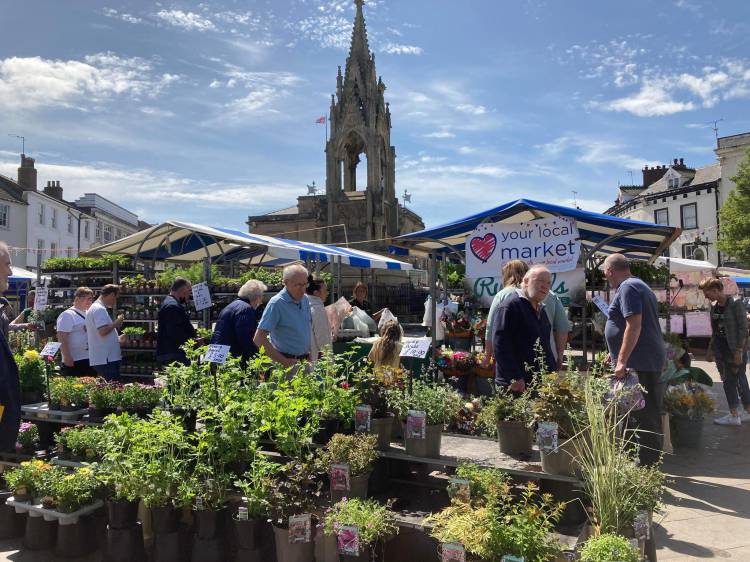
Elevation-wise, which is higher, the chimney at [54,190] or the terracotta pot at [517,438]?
the chimney at [54,190]

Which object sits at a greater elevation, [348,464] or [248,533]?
[348,464]

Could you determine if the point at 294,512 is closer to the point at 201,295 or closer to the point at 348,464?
the point at 348,464

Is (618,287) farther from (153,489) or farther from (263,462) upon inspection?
(153,489)

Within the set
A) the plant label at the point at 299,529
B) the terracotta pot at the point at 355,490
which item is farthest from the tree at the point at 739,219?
the plant label at the point at 299,529

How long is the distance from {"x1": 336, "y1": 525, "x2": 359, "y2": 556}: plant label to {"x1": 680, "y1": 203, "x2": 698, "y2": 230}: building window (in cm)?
3699

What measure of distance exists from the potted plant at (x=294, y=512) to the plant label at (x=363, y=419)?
39 cm

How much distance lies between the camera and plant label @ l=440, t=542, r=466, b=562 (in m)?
2.56

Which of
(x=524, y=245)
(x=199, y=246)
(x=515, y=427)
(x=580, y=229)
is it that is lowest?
(x=515, y=427)

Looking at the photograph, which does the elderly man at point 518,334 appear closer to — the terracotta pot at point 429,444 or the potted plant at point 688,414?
the terracotta pot at point 429,444

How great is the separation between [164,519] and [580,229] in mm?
6377

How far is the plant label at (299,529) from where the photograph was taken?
298cm

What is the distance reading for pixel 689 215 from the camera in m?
34.6

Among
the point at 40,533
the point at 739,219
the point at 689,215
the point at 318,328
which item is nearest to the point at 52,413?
the point at 40,533

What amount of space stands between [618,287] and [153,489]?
3738mm
